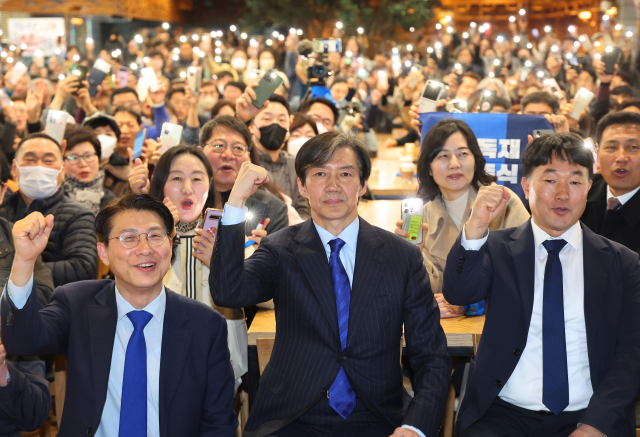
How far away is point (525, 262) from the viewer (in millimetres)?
2049

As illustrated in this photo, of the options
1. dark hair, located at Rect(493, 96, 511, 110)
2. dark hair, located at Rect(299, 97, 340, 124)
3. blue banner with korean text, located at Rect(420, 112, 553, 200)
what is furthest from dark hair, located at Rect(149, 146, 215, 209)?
dark hair, located at Rect(493, 96, 511, 110)

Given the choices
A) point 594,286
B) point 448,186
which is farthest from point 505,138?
point 594,286

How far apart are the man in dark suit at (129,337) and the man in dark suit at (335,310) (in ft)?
0.48

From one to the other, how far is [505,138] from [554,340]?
5.60 ft

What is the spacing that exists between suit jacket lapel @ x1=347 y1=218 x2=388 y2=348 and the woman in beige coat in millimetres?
725

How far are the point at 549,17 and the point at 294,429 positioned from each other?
18389 millimetres

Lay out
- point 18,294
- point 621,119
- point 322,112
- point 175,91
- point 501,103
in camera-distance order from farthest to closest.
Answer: point 175,91, point 501,103, point 322,112, point 621,119, point 18,294

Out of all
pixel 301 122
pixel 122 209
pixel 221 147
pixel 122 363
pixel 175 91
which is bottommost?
pixel 122 363

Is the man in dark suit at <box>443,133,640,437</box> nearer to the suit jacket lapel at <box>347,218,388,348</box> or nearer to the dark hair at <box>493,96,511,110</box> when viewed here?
the suit jacket lapel at <box>347,218,388,348</box>

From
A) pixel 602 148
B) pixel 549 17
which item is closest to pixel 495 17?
pixel 549 17

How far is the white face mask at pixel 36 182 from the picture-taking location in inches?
123

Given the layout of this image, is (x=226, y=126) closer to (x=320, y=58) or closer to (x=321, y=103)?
(x=321, y=103)

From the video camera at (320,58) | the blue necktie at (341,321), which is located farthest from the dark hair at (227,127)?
the video camera at (320,58)

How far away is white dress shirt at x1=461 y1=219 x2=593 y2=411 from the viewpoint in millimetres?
1952
